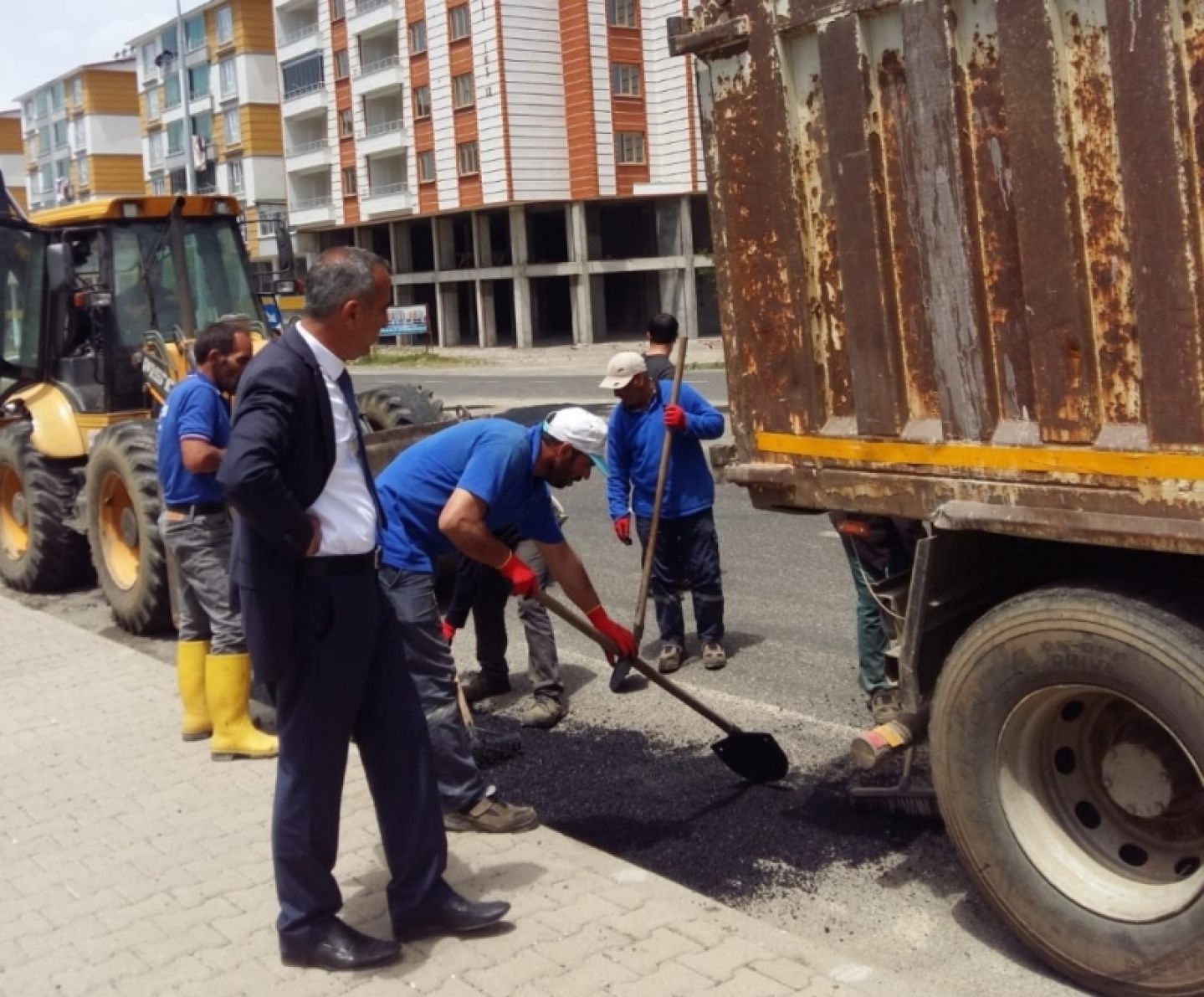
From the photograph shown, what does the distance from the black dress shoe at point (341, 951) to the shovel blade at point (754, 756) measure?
68.5 inches

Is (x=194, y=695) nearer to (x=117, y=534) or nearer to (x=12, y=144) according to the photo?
(x=117, y=534)

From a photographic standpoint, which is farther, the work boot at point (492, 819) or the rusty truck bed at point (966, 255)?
the work boot at point (492, 819)

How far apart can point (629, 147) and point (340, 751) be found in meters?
43.1

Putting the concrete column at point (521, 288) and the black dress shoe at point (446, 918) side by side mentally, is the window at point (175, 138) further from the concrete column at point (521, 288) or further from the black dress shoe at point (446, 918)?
the black dress shoe at point (446, 918)

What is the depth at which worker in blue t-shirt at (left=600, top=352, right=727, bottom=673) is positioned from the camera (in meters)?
7.07

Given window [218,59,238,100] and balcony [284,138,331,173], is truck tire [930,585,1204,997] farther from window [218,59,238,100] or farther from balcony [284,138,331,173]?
window [218,59,238,100]

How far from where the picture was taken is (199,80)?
64062 mm

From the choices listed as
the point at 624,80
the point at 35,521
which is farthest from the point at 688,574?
the point at 624,80

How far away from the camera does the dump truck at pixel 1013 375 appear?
10.9 ft

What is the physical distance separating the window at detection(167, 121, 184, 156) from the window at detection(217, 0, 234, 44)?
6206mm

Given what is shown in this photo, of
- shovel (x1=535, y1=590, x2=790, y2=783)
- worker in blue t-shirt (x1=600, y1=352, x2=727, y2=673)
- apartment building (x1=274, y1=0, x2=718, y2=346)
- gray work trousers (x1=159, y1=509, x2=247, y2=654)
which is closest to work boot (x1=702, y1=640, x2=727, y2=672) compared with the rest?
worker in blue t-shirt (x1=600, y1=352, x2=727, y2=673)

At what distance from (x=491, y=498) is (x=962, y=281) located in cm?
187

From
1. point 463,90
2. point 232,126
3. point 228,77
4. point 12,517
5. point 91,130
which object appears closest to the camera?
point 12,517

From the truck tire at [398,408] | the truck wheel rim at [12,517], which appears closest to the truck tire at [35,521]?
the truck wheel rim at [12,517]
